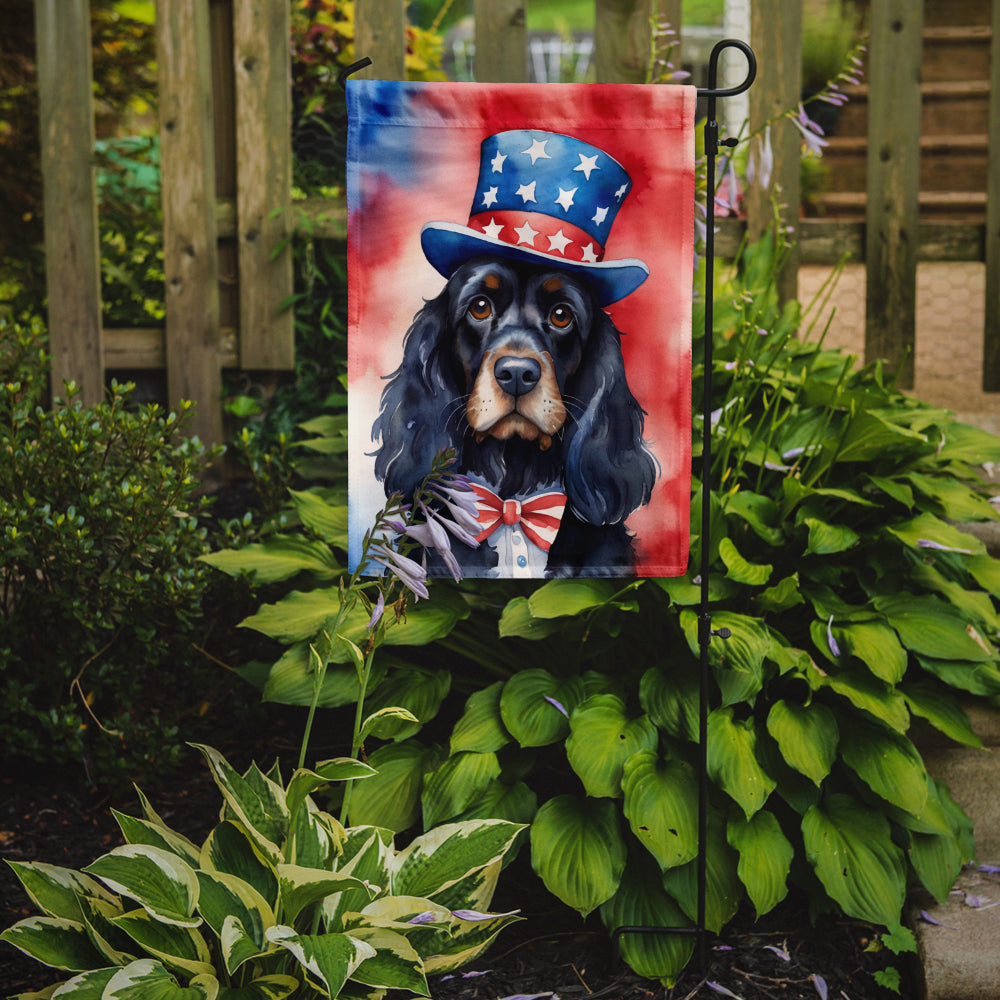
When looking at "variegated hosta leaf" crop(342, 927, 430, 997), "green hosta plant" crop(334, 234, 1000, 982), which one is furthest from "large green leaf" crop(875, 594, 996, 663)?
"variegated hosta leaf" crop(342, 927, 430, 997)

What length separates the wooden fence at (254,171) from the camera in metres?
3.21

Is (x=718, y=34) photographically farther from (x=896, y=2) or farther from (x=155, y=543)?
(x=155, y=543)

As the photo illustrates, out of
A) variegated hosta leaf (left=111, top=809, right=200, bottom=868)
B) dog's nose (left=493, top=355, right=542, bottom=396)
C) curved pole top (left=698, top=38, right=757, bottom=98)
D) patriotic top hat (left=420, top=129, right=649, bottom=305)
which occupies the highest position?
curved pole top (left=698, top=38, right=757, bottom=98)

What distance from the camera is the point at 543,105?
67.7 inches

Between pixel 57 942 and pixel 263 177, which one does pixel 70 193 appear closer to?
→ pixel 263 177

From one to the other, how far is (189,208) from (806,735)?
2491 millimetres

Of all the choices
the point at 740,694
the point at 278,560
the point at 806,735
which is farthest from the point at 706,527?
the point at 278,560

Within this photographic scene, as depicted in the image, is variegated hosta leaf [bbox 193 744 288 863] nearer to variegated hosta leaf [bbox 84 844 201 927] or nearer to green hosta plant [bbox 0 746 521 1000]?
green hosta plant [bbox 0 746 521 1000]

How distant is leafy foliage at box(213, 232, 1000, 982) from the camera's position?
6.06 ft

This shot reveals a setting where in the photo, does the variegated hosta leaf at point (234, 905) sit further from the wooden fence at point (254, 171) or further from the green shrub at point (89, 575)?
the wooden fence at point (254, 171)

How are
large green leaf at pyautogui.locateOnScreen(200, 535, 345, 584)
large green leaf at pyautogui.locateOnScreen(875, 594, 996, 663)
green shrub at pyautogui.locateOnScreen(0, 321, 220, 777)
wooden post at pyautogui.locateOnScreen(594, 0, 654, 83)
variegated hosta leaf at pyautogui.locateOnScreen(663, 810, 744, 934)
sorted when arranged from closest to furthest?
variegated hosta leaf at pyautogui.locateOnScreen(663, 810, 744, 934)
large green leaf at pyautogui.locateOnScreen(875, 594, 996, 663)
green shrub at pyautogui.locateOnScreen(0, 321, 220, 777)
large green leaf at pyautogui.locateOnScreen(200, 535, 345, 584)
wooden post at pyautogui.locateOnScreen(594, 0, 654, 83)

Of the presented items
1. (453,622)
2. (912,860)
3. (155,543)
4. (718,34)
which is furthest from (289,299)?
(718,34)

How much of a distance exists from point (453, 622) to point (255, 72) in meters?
2.12

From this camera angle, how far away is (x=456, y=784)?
1880 mm
